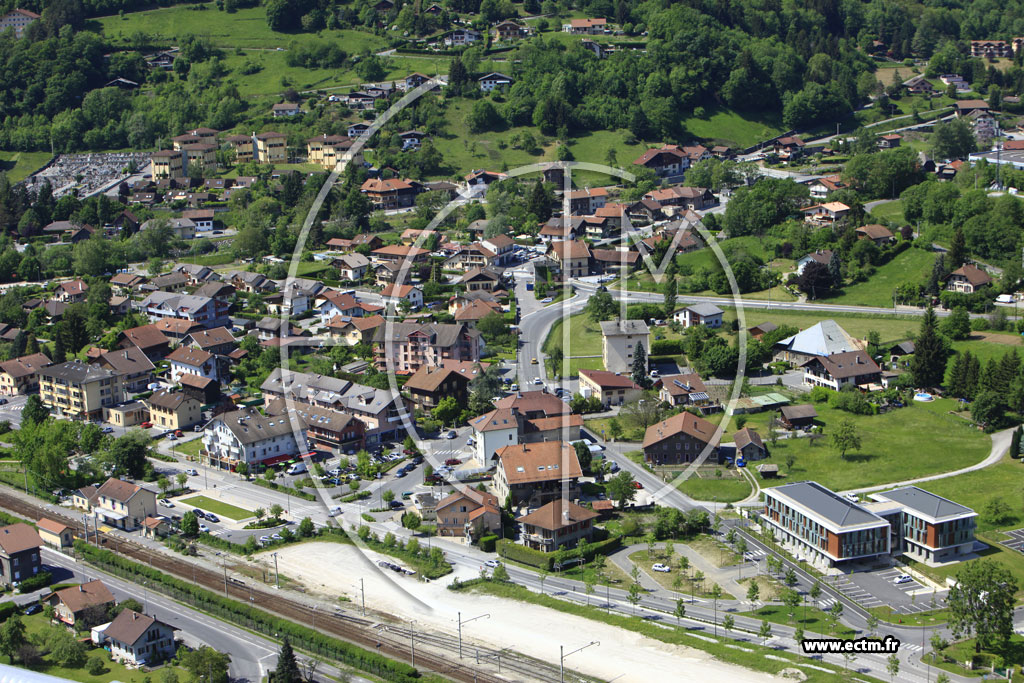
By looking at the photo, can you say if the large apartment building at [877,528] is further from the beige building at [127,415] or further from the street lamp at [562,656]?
the beige building at [127,415]

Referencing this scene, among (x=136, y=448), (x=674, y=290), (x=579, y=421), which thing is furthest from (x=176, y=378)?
(x=674, y=290)

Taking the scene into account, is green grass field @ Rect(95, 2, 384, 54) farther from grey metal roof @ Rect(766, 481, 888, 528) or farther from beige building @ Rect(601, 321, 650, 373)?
grey metal roof @ Rect(766, 481, 888, 528)

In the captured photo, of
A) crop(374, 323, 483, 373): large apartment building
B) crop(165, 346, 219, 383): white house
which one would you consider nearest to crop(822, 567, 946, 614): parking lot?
crop(374, 323, 483, 373): large apartment building

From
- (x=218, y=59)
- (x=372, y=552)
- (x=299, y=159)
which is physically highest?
(x=218, y=59)

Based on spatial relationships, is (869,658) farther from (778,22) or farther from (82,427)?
(778,22)

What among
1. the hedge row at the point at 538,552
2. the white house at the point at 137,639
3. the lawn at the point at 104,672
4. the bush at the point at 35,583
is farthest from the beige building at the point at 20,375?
the hedge row at the point at 538,552
